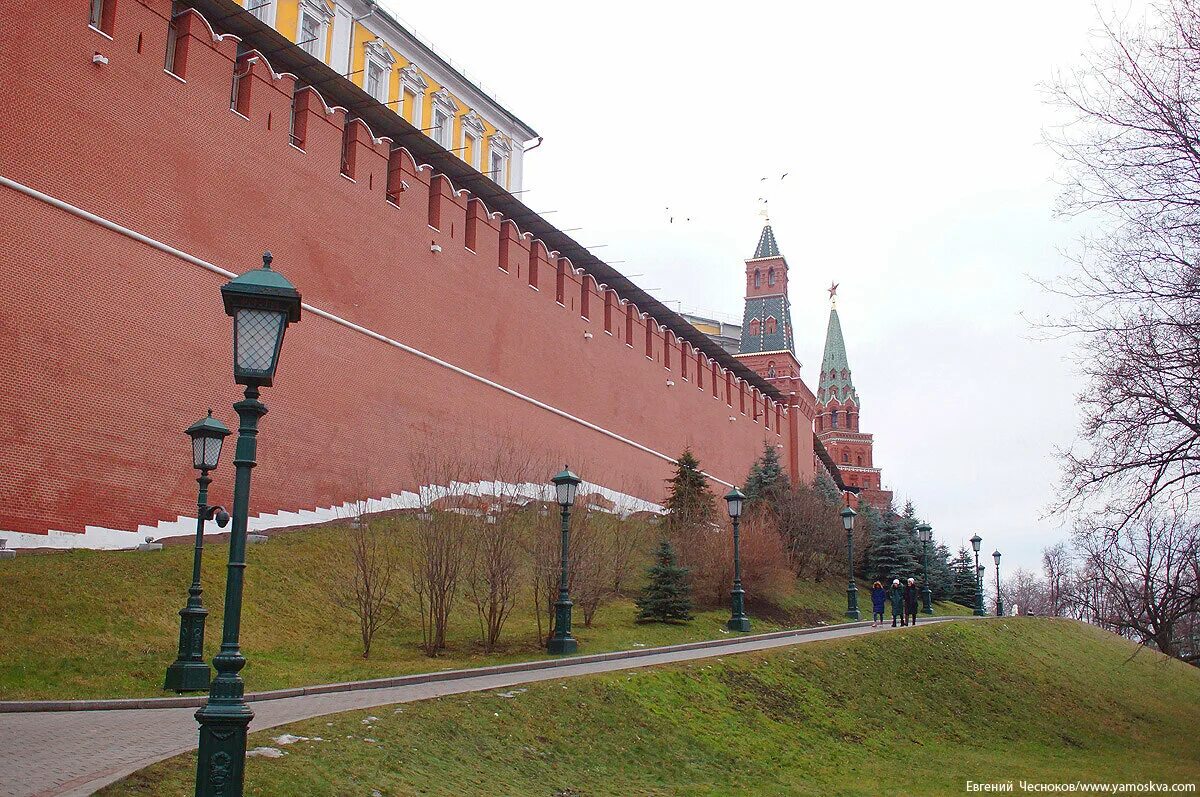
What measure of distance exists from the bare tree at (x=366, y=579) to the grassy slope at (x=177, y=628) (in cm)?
22

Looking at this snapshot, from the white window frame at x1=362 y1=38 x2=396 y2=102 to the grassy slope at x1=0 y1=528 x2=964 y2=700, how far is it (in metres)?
15.6

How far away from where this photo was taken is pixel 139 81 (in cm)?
1520

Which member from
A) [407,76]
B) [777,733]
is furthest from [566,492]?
[407,76]

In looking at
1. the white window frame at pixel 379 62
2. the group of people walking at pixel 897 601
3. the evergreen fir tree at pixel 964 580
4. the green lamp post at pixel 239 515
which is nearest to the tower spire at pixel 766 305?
the evergreen fir tree at pixel 964 580

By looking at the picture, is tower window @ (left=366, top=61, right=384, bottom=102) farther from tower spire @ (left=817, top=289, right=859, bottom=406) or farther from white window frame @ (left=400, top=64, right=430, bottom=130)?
tower spire @ (left=817, top=289, right=859, bottom=406)

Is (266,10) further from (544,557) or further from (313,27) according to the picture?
(544,557)

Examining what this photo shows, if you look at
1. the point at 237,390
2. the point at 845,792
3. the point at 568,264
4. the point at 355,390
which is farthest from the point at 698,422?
the point at 845,792

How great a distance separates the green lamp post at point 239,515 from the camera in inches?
181

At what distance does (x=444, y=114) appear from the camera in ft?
102

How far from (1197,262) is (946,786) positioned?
5299mm

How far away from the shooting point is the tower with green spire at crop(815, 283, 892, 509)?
236 feet

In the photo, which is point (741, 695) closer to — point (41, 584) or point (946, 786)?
point (946, 786)

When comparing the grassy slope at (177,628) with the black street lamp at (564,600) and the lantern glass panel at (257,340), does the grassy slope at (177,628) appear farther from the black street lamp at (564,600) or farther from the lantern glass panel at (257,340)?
the lantern glass panel at (257,340)

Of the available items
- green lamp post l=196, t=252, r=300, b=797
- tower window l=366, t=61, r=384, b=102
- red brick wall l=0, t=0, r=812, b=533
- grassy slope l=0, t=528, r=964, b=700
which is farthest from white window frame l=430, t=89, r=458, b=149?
green lamp post l=196, t=252, r=300, b=797
